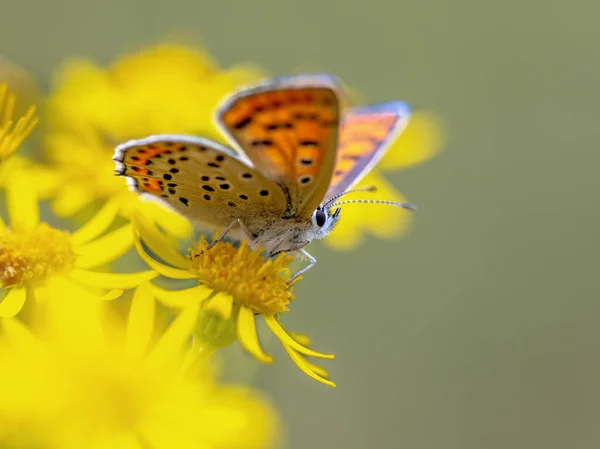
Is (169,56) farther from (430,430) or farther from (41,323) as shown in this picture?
(430,430)

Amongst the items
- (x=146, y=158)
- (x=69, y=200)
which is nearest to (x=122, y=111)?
(x=69, y=200)

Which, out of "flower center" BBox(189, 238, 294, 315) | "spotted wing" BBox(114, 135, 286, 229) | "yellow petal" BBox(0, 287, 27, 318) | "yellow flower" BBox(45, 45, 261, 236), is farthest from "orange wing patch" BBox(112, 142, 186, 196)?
"yellow petal" BBox(0, 287, 27, 318)

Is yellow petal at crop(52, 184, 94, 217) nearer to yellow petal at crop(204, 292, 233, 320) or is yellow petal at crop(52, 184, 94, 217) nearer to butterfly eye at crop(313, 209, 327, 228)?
yellow petal at crop(204, 292, 233, 320)

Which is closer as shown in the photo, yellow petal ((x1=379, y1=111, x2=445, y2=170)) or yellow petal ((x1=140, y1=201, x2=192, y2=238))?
yellow petal ((x1=140, y1=201, x2=192, y2=238))

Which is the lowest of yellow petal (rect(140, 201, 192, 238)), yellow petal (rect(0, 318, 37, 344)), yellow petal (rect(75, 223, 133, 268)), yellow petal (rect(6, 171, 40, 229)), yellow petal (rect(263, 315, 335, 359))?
yellow petal (rect(263, 315, 335, 359))

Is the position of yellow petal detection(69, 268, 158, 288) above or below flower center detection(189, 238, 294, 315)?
above

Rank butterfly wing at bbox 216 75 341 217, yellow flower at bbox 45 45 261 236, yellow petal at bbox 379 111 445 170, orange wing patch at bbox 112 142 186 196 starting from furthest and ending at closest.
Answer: yellow petal at bbox 379 111 445 170
yellow flower at bbox 45 45 261 236
orange wing patch at bbox 112 142 186 196
butterfly wing at bbox 216 75 341 217

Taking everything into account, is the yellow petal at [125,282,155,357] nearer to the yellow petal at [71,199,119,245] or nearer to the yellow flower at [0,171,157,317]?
→ the yellow flower at [0,171,157,317]

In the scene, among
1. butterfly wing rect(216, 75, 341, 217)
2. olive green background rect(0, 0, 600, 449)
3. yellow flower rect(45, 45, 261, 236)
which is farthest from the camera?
olive green background rect(0, 0, 600, 449)
